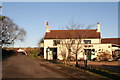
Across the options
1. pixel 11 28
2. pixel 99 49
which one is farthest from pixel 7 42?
pixel 99 49

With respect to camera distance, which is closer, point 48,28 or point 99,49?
point 99,49

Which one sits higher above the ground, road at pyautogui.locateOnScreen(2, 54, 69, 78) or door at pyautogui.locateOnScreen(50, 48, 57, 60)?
door at pyautogui.locateOnScreen(50, 48, 57, 60)

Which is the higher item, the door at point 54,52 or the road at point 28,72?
the door at point 54,52

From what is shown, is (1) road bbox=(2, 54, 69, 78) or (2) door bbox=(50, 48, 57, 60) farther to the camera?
(2) door bbox=(50, 48, 57, 60)

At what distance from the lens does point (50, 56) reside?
4441cm

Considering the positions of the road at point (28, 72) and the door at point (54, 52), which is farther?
the door at point (54, 52)

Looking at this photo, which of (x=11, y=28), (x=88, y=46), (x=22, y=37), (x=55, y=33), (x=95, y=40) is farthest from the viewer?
(x=22, y=37)

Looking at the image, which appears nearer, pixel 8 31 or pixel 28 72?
pixel 28 72

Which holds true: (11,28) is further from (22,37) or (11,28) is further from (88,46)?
(88,46)

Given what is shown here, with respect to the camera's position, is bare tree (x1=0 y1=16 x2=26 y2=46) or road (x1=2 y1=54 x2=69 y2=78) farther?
bare tree (x1=0 y1=16 x2=26 y2=46)

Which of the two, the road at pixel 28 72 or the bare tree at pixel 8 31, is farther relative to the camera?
the bare tree at pixel 8 31

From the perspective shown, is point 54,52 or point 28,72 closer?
point 28,72

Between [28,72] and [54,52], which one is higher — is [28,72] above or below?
below

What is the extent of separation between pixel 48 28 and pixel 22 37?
51.1 ft
